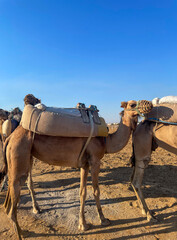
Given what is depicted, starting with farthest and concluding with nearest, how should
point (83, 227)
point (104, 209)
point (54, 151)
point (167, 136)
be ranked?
point (104, 209), point (167, 136), point (83, 227), point (54, 151)

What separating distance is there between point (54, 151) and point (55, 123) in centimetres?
63

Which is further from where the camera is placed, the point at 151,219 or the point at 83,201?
the point at 151,219

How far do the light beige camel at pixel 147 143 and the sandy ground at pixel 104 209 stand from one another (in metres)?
0.43

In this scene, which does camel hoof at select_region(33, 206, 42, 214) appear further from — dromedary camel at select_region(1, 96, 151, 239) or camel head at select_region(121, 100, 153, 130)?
camel head at select_region(121, 100, 153, 130)

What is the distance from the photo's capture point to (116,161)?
9.35m

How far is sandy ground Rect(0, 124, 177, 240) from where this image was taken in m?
3.64

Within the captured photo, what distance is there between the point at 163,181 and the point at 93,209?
3349 millimetres

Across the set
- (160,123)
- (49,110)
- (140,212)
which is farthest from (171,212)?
(49,110)

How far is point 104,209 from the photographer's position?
4582 mm

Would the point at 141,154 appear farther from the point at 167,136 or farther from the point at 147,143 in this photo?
the point at 167,136

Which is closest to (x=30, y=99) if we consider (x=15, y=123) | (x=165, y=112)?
(x=15, y=123)

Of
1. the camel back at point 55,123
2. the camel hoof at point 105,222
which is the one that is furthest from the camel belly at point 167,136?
the camel hoof at point 105,222

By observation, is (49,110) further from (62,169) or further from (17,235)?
(62,169)

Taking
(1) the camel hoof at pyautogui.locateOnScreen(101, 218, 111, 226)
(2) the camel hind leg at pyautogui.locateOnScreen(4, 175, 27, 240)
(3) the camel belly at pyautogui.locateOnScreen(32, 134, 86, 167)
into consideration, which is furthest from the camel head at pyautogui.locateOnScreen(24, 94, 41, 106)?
(1) the camel hoof at pyautogui.locateOnScreen(101, 218, 111, 226)
